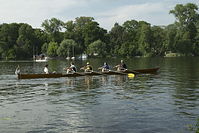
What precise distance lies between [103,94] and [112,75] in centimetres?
1617

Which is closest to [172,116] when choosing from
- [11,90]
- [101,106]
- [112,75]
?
[101,106]

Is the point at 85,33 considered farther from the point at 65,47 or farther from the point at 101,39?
the point at 65,47

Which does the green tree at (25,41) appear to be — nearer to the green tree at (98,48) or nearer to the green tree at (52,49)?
the green tree at (52,49)

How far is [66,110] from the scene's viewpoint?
58.6ft

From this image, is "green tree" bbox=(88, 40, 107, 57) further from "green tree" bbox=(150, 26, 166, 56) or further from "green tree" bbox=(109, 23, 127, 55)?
"green tree" bbox=(150, 26, 166, 56)

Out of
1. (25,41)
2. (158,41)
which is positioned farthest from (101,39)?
(25,41)

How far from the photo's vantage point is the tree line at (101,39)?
138875 millimetres

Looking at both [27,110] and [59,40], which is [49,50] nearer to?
[59,40]

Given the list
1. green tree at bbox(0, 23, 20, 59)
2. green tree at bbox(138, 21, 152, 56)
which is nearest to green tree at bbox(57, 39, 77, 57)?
green tree at bbox(0, 23, 20, 59)

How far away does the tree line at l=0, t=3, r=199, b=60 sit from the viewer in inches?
5468

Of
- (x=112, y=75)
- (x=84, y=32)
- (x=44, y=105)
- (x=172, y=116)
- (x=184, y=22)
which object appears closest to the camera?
(x=172, y=116)

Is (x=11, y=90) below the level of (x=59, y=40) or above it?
below

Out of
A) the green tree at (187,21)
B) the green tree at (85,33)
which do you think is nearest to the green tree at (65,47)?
the green tree at (85,33)

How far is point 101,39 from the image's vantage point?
154125 millimetres
